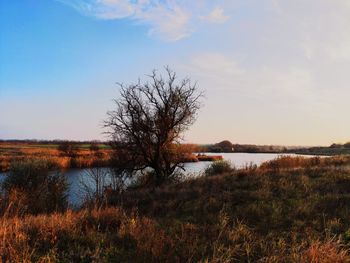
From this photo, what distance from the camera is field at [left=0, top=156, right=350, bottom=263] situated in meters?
5.26

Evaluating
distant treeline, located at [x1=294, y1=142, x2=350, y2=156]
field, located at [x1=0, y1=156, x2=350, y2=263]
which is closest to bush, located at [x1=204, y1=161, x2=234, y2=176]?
field, located at [x1=0, y1=156, x2=350, y2=263]

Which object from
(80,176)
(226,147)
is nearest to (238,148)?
(226,147)

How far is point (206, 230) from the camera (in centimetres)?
682

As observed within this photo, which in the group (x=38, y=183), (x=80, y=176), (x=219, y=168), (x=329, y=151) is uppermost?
(x=329, y=151)

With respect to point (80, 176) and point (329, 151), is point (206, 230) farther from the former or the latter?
point (329, 151)

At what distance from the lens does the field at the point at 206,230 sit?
5258mm


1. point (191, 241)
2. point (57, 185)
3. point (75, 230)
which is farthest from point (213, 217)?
point (57, 185)

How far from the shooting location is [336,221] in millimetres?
7531

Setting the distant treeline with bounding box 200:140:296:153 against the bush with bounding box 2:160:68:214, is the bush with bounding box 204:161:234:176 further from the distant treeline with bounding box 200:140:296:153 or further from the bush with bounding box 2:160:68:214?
the distant treeline with bounding box 200:140:296:153

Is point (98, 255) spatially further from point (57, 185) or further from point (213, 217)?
point (57, 185)

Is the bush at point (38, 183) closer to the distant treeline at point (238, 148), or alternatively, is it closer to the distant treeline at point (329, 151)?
the distant treeline at point (329, 151)

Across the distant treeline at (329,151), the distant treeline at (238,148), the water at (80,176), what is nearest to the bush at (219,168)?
the water at (80,176)

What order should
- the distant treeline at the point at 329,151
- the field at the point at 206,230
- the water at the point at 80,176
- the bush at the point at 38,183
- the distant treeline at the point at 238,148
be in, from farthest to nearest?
1. the distant treeline at the point at 238,148
2. the distant treeline at the point at 329,151
3. the water at the point at 80,176
4. the bush at the point at 38,183
5. the field at the point at 206,230

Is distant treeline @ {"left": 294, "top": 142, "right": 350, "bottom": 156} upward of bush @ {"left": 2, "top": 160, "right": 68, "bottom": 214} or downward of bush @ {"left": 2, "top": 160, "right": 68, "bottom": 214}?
upward
